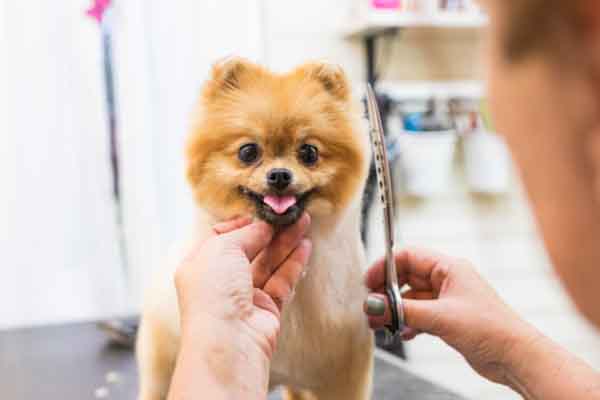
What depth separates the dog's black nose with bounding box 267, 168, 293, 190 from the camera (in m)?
0.77

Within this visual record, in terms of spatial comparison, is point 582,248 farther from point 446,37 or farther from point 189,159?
point 446,37

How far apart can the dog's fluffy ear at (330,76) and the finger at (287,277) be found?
249 millimetres

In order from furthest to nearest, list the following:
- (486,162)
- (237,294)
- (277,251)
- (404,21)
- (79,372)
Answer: (486,162) → (404,21) → (79,372) → (277,251) → (237,294)

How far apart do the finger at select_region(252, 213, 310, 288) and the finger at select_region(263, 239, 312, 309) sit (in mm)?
10

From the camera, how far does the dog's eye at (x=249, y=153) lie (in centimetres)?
82

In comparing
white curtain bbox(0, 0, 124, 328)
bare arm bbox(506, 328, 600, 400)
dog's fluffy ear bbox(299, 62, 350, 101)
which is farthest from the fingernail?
white curtain bbox(0, 0, 124, 328)

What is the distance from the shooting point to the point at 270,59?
1.94 m

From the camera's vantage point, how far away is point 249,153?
825mm

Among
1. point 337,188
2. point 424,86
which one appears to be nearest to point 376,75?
point 424,86

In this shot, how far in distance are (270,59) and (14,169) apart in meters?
0.90

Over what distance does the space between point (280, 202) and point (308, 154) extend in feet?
0.29

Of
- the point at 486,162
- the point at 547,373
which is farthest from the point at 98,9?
the point at 547,373

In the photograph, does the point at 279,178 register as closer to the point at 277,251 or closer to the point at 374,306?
the point at 277,251

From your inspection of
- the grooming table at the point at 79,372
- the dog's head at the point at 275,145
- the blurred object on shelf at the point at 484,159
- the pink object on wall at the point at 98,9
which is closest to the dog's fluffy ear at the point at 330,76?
the dog's head at the point at 275,145
